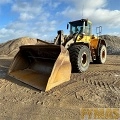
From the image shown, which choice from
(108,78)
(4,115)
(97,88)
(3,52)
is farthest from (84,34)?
(3,52)

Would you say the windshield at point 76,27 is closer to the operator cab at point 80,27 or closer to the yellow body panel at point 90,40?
the operator cab at point 80,27

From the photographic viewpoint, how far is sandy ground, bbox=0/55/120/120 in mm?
4406

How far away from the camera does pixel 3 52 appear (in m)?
20.9

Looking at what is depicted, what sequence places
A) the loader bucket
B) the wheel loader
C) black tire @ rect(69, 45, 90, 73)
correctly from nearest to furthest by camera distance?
the loader bucket
the wheel loader
black tire @ rect(69, 45, 90, 73)

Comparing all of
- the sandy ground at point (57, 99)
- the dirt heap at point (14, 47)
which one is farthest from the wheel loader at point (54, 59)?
the dirt heap at point (14, 47)

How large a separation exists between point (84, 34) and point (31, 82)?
4.33 meters

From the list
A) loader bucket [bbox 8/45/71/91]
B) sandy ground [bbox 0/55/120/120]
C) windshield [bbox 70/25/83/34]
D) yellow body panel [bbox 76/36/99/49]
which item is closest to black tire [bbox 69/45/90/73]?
loader bucket [bbox 8/45/71/91]

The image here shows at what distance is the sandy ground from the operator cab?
11.7 ft

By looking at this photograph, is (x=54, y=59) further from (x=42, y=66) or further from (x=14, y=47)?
(x=14, y=47)

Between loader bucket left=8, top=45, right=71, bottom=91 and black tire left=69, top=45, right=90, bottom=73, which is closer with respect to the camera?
loader bucket left=8, top=45, right=71, bottom=91

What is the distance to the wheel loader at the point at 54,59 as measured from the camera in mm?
6266

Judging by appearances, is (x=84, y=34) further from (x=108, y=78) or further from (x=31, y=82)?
(x=31, y=82)

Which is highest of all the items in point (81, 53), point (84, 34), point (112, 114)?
point (84, 34)

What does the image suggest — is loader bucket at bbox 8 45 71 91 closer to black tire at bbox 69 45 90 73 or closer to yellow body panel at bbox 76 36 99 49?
black tire at bbox 69 45 90 73
